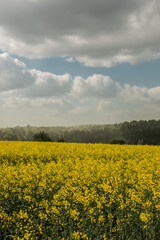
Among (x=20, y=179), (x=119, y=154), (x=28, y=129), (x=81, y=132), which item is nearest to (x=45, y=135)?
(x=119, y=154)

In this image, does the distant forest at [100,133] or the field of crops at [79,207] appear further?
the distant forest at [100,133]

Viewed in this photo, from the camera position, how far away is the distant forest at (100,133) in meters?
83.4

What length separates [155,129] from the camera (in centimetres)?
8919

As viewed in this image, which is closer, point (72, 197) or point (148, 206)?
point (148, 206)

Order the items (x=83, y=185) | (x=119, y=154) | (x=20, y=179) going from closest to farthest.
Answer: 1. (x=83, y=185)
2. (x=20, y=179)
3. (x=119, y=154)

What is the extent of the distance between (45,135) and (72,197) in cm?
2686

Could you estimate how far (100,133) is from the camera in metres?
90.6

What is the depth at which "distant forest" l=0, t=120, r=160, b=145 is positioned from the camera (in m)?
83.4

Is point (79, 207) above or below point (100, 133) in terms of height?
below

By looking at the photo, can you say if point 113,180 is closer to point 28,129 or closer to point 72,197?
point 72,197

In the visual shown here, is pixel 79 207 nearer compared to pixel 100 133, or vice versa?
pixel 79 207

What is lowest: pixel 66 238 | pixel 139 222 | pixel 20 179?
pixel 66 238

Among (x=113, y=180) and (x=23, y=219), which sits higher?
(x=113, y=180)

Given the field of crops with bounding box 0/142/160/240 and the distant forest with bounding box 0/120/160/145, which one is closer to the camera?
the field of crops with bounding box 0/142/160/240
